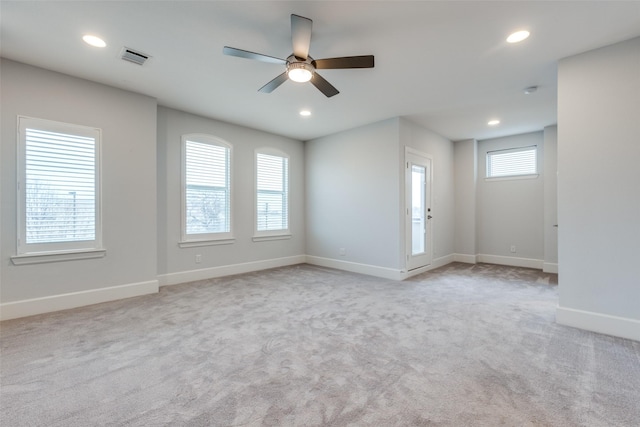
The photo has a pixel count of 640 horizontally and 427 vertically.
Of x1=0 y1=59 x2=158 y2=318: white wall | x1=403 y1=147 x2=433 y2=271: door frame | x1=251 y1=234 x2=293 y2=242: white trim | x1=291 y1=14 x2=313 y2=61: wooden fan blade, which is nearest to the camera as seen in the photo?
x1=291 y1=14 x2=313 y2=61: wooden fan blade

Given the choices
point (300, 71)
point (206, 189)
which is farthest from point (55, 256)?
point (300, 71)

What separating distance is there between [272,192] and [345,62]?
12.7 ft

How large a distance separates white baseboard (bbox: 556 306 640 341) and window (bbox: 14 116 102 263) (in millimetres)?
5424

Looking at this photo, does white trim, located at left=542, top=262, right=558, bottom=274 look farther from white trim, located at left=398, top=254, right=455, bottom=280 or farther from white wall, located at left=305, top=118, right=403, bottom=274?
white wall, located at left=305, top=118, right=403, bottom=274

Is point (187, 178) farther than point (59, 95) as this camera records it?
Yes

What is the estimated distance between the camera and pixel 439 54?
116 inches

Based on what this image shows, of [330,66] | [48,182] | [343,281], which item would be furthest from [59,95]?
[343,281]

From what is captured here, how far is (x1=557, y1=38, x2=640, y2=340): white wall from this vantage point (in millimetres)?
2633

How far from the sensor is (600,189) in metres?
2.77

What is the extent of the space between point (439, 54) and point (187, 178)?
13.2 feet

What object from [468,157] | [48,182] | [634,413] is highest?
[468,157]

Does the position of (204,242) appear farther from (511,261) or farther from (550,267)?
(550,267)

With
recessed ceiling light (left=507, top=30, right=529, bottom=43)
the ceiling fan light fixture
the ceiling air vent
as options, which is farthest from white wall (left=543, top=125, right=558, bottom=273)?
the ceiling air vent

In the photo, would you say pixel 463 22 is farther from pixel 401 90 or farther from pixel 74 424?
pixel 74 424
